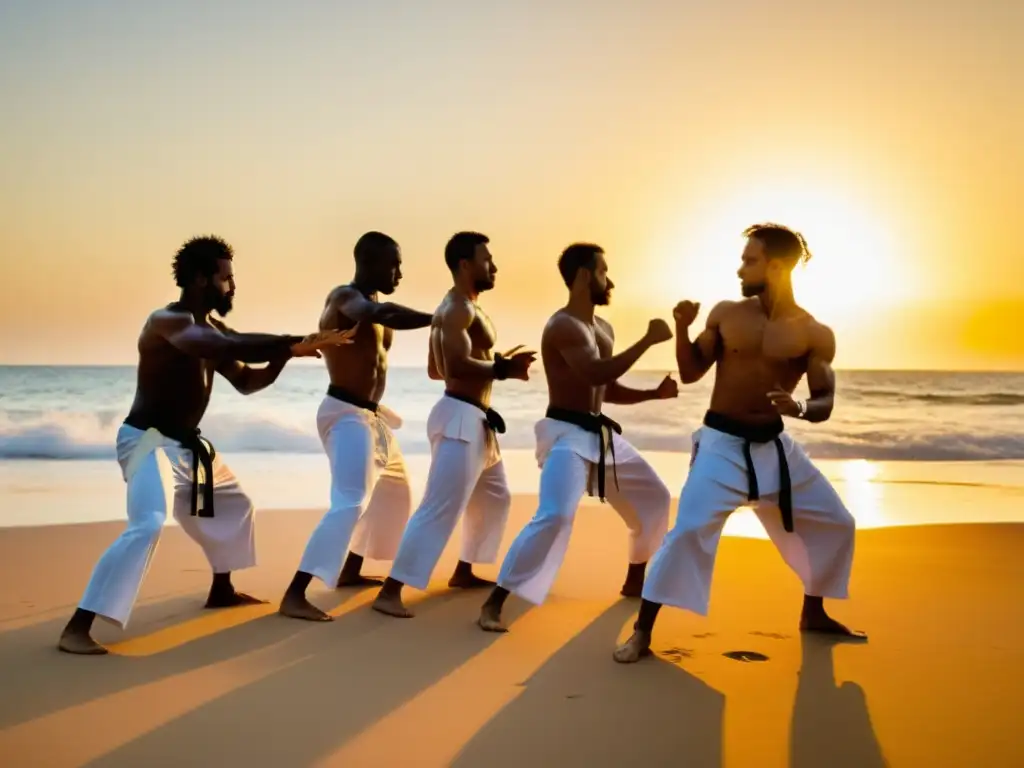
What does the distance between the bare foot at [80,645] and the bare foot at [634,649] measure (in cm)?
232

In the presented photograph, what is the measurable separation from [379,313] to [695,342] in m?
1.72

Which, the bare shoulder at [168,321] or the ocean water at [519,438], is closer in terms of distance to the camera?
the bare shoulder at [168,321]

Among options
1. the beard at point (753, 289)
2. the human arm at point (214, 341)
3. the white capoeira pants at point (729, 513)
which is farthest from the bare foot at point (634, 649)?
the human arm at point (214, 341)

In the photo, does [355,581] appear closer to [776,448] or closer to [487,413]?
[487,413]

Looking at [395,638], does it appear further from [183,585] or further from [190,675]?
[183,585]

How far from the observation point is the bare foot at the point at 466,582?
256 inches

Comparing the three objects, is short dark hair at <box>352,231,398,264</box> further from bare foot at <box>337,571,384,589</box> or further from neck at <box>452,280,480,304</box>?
bare foot at <box>337,571,384,589</box>

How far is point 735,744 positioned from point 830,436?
71.7 feet

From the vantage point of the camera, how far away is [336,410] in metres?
6.00

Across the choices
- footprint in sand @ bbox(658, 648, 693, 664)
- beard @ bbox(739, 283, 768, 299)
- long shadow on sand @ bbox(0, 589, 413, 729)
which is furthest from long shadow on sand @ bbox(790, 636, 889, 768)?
long shadow on sand @ bbox(0, 589, 413, 729)

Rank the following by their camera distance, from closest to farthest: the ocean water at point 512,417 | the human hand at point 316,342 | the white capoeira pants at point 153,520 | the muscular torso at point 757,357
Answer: the white capoeira pants at point 153,520, the muscular torso at point 757,357, the human hand at point 316,342, the ocean water at point 512,417

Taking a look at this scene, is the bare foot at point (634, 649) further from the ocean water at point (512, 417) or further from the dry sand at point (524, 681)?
the ocean water at point (512, 417)

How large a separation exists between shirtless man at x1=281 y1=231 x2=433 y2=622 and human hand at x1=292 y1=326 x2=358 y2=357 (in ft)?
1.05

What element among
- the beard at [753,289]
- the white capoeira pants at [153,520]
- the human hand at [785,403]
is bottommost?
the white capoeira pants at [153,520]
